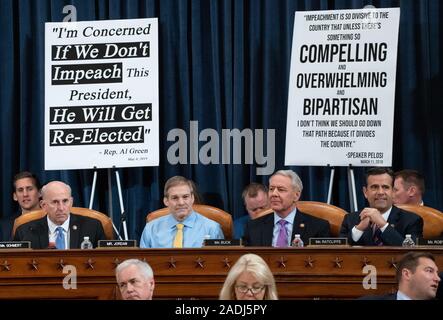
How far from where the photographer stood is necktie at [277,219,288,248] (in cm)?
788

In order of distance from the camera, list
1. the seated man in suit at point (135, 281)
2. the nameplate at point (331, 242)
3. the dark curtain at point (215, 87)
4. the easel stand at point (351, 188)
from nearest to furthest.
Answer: the seated man in suit at point (135, 281), the nameplate at point (331, 242), the easel stand at point (351, 188), the dark curtain at point (215, 87)

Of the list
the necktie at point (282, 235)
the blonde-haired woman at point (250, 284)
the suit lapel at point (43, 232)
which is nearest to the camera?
the blonde-haired woman at point (250, 284)

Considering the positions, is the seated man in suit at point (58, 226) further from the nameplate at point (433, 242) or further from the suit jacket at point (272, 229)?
the nameplate at point (433, 242)

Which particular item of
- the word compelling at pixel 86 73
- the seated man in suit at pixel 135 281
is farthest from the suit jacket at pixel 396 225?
the word compelling at pixel 86 73

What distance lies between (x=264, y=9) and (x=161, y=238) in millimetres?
3224

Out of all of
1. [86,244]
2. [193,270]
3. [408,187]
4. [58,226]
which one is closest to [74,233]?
[58,226]

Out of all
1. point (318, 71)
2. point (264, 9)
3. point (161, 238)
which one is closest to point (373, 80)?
point (318, 71)

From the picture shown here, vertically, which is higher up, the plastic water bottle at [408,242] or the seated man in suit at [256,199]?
the seated man in suit at [256,199]

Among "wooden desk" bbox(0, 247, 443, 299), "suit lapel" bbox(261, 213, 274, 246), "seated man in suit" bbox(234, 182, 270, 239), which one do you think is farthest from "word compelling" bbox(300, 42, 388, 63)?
"wooden desk" bbox(0, 247, 443, 299)

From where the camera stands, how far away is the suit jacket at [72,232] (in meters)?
7.99

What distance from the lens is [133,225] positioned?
1056 cm

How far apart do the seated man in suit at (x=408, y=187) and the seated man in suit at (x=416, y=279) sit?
120 inches

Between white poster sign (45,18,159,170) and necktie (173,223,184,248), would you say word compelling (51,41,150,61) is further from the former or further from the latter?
necktie (173,223,184,248)

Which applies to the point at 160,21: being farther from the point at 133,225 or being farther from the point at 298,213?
the point at 298,213
